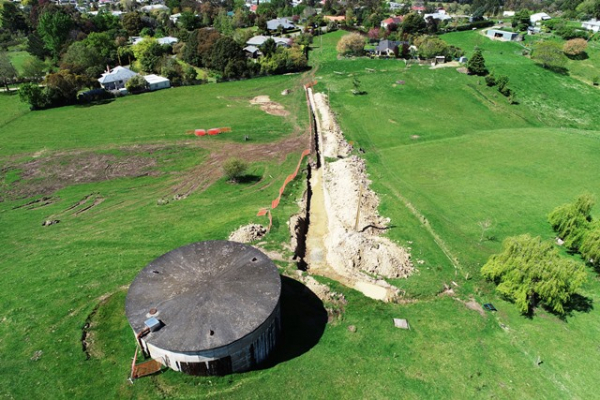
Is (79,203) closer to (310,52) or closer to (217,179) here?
(217,179)

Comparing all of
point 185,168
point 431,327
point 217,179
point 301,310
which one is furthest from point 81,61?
point 431,327

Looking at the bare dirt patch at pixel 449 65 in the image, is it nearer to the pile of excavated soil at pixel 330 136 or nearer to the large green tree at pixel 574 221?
the pile of excavated soil at pixel 330 136

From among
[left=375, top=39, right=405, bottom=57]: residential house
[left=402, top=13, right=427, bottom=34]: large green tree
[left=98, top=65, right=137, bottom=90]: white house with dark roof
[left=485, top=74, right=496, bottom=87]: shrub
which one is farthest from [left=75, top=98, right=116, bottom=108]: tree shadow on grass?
[left=402, top=13, right=427, bottom=34]: large green tree

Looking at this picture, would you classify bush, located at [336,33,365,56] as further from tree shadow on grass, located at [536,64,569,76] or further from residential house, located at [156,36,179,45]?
residential house, located at [156,36,179,45]

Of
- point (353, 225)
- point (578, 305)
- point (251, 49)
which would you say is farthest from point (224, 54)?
point (578, 305)

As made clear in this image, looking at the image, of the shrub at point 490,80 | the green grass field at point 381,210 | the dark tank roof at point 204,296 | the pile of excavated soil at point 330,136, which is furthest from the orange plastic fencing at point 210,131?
the shrub at point 490,80

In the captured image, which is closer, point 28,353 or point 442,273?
point 28,353
